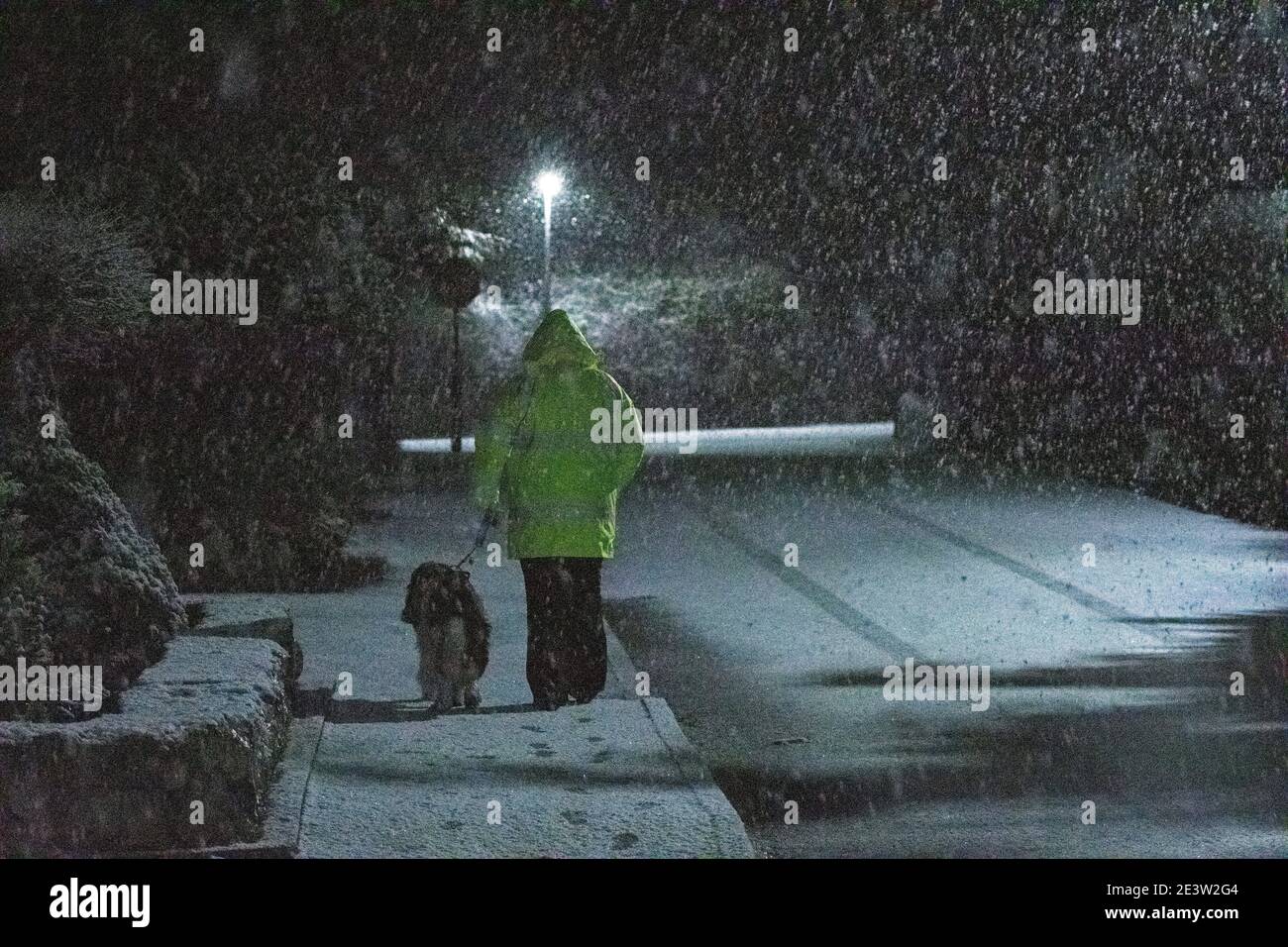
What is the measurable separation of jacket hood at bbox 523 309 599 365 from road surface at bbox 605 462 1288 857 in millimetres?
1721

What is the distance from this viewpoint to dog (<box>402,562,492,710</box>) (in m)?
8.07

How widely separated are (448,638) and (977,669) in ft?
9.58

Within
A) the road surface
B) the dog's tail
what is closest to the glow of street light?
the road surface

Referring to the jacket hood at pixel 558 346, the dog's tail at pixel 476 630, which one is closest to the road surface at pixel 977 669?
the dog's tail at pixel 476 630

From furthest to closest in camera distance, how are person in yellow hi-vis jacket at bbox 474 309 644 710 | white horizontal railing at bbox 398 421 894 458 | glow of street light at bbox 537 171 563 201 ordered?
glow of street light at bbox 537 171 563 201 < white horizontal railing at bbox 398 421 894 458 < person in yellow hi-vis jacket at bbox 474 309 644 710

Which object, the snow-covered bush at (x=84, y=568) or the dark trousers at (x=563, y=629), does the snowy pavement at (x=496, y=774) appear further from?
the snow-covered bush at (x=84, y=568)

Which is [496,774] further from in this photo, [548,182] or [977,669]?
[548,182]

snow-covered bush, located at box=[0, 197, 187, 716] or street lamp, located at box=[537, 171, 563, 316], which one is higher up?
street lamp, located at box=[537, 171, 563, 316]

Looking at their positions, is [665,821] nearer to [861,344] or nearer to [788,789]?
[788,789]

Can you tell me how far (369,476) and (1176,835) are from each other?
10678 millimetres

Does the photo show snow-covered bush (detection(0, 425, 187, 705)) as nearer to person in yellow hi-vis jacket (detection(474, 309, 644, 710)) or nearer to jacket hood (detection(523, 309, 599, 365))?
person in yellow hi-vis jacket (detection(474, 309, 644, 710))

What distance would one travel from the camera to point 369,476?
1605 cm

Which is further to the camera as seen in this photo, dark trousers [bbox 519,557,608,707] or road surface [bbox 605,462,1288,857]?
dark trousers [bbox 519,557,608,707]

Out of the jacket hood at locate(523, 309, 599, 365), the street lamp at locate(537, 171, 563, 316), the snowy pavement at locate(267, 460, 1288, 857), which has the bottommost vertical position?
the snowy pavement at locate(267, 460, 1288, 857)
